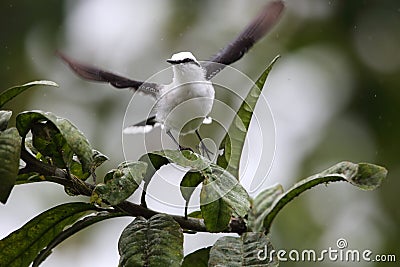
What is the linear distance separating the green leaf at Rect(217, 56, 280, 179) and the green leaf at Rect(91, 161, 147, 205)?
122mm

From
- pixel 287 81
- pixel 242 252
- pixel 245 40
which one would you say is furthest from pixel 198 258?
pixel 287 81

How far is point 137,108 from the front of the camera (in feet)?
2.23

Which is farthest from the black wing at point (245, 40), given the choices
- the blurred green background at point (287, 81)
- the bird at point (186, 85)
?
the blurred green background at point (287, 81)

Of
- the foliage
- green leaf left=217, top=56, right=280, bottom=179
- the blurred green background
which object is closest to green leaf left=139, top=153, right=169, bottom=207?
the foliage

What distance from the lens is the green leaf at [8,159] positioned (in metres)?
0.38

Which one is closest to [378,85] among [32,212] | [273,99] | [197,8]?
[273,99]

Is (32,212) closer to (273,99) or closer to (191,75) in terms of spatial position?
(273,99)

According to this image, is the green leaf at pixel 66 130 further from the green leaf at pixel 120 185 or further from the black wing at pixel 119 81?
the black wing at pixel 119 81

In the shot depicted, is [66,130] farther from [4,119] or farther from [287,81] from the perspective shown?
[287,81]

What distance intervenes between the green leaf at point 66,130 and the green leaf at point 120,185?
0.06ft

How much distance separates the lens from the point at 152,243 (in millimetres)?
421

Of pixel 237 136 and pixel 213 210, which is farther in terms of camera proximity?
pixel 237 136

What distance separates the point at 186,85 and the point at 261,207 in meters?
0.14

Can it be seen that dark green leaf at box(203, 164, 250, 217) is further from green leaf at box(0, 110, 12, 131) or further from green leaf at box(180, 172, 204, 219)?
green leaf at box(0, 110, 12, 131)
